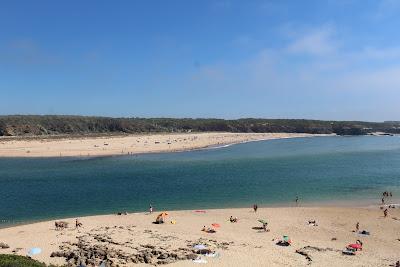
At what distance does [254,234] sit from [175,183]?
21.3 meters

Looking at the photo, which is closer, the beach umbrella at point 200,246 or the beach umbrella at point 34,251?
the beach umbrella at point 34,251

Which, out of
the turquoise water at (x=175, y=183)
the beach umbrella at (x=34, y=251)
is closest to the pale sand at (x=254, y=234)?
the beach umbrella at (x=34, y=251)

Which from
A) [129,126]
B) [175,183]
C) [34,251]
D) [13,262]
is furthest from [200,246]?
[129,126]

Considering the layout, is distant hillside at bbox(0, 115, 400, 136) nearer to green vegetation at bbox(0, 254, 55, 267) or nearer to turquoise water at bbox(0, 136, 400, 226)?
turquoise water at bbox(0, 136, 400, 226)

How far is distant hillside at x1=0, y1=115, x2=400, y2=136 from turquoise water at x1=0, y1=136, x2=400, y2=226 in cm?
5301

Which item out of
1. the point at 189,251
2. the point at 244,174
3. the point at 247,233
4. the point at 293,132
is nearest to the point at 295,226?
the point at 247,233

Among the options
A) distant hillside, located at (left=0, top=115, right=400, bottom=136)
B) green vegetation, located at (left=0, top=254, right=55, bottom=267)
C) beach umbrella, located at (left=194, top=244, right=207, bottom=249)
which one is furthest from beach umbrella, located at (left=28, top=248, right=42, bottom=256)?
distant hillside, located at (left=0, top=115, right=400, bottom=136)

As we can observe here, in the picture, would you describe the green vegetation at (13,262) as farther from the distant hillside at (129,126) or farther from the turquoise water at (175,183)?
the distant hillside at (129,126)

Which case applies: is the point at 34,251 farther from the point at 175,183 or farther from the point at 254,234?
the point at 175,183

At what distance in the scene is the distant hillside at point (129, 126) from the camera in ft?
410

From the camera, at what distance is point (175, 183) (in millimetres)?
50562

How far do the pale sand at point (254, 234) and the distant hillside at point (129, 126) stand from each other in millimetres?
95509

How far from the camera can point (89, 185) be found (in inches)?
1950

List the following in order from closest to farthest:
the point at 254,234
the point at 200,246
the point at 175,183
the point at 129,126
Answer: the point at 200,246 → the point at 254,234 → the point at 175,183 → the point at 129,126
